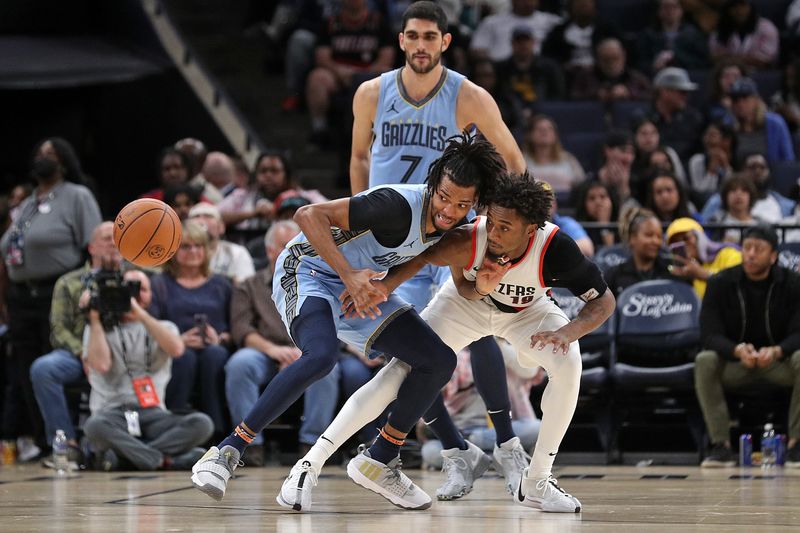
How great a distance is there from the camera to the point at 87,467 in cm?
791

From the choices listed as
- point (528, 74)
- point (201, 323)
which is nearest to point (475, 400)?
point (201, 323)

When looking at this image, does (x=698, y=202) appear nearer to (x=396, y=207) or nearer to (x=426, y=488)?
(x=426, y=488)

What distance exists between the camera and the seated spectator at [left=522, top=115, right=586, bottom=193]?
33.0 ft

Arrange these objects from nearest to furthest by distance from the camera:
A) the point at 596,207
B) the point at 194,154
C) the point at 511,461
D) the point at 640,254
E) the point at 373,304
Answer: the point at 373,304, the point at 511,461, the point at 640,254, the point at 596,207, the point at 194,154

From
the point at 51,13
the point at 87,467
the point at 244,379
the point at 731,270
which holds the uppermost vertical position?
the point at 51,13

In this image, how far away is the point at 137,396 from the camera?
7.74 metres

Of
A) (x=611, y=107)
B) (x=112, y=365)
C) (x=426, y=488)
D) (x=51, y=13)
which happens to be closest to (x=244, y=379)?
(x=112, y=365)

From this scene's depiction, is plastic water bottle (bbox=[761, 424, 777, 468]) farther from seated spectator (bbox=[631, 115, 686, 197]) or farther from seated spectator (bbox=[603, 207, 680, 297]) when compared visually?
seated spectator (bbox=[631, 115, 686, 197])

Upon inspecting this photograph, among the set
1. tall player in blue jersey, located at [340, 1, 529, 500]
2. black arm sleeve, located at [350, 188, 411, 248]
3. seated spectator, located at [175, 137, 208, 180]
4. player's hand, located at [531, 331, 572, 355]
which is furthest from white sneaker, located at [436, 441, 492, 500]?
seated spectator, located at [175, 137, 208, 180]

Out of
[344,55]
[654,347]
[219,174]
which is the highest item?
[344,55]

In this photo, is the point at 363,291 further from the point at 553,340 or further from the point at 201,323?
the point at 201,323

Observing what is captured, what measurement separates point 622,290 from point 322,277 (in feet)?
11.9

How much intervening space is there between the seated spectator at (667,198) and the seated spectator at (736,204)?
0.28 metres

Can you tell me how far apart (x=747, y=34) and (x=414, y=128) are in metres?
7.23
